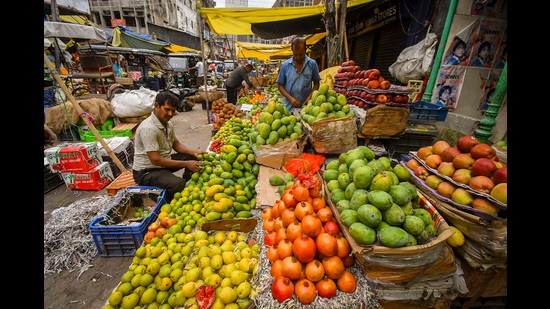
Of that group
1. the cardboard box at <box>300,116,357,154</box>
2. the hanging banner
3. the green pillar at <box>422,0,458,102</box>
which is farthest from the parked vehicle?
the hanging banner

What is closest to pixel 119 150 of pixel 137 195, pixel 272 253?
pixel 137 195

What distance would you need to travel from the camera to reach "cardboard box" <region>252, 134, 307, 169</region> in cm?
309

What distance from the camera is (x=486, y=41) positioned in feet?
15.4

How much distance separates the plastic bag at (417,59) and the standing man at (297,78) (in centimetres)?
258

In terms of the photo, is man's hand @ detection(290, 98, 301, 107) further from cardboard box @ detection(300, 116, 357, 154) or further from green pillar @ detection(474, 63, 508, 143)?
green pillar @ detection(474, 63, 508, 143)

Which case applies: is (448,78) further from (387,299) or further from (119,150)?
(119,150)

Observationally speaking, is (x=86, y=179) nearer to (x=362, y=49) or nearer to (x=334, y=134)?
(x=334, y=134)

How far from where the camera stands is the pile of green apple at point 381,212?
4.84ft

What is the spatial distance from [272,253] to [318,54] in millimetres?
17194

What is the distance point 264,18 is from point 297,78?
355cm

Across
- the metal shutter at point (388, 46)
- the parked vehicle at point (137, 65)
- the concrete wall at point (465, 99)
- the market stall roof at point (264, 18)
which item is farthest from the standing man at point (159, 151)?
the parked vehicle at point (137, 65)

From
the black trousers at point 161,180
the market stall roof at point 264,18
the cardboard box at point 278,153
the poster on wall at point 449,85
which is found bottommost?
the black trousers at point 161,180

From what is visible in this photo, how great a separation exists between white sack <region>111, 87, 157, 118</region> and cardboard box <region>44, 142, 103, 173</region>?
131 inches

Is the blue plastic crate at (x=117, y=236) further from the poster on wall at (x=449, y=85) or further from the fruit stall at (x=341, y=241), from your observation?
the poster on wall at (x=449, y=85)
